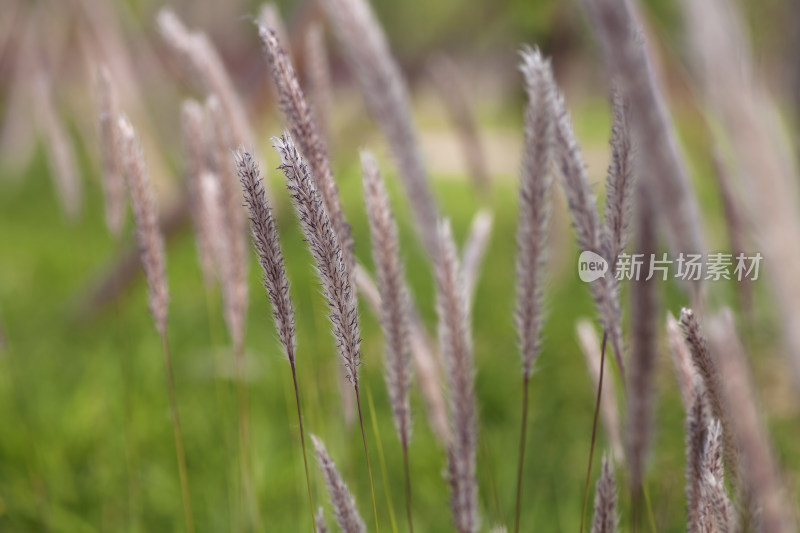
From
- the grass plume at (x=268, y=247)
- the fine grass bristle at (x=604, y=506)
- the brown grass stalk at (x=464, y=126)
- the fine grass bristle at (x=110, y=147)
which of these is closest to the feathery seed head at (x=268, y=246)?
the grass plume at (x=268, y=247)

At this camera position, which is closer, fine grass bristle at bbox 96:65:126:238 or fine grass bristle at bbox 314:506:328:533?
fine grass bristle at bbox 314:506:328:533

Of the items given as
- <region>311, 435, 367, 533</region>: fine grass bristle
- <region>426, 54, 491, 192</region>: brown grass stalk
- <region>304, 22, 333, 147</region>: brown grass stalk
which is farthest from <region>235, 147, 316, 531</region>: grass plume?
<region>426, 54, 491, 192</region>: brown grass stalk

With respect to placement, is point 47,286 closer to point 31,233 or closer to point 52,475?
point 31,233

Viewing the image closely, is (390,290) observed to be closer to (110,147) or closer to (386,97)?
(386,97)

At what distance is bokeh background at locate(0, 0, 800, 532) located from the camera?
165 centimetres

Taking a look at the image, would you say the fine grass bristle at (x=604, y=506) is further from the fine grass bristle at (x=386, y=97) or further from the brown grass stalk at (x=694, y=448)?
the fine grass bristle at (x=386, y=97)

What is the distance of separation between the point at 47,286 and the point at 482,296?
8.18 ft

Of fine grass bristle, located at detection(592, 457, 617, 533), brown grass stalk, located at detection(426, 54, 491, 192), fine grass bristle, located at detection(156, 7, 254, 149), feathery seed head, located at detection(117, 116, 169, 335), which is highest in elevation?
brown grass stalk, located at detection(426, 54, 491, 192)

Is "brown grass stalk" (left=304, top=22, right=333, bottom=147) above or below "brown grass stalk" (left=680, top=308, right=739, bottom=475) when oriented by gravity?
above

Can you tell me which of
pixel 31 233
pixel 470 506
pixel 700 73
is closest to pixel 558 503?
pixel 470 506

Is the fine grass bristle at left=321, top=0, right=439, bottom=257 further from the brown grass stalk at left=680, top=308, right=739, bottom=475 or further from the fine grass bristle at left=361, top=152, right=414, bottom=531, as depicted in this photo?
the brown grass stalk at left=680, top=308, right=739, bottom=475

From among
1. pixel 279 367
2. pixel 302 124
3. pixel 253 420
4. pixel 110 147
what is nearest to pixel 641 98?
pixel 302 124

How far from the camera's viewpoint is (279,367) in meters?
2.79

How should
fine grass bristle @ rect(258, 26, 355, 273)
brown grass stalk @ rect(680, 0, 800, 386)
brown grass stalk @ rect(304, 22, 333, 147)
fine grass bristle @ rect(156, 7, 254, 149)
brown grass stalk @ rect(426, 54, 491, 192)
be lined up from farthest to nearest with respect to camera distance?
1. brown grass stalk @ rect(426, 54, 491, 192)
2. brown grass stalk @ rect(304, 22, 333, 147)
3. fine grass bristle @ rect(156, 7, 254, 149)
4. fine grass bristle @ rect(258, 26, 355, 273)
5. brown grass stalk @ rect(680, 0, 800, 386)
